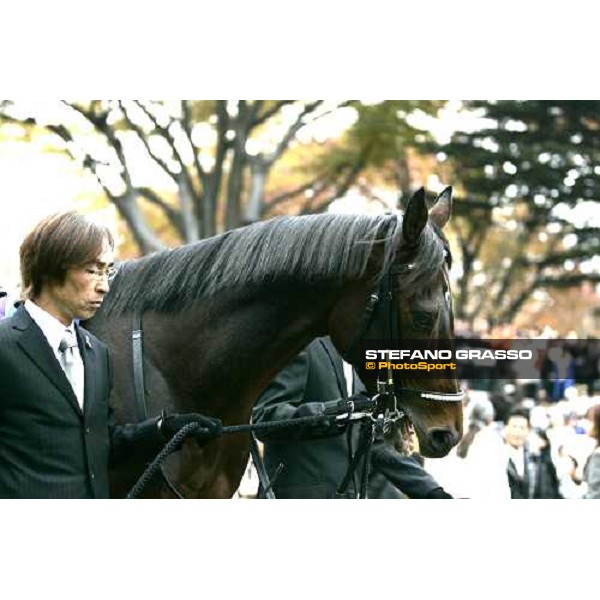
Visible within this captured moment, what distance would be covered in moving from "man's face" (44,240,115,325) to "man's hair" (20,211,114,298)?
0.07 ft

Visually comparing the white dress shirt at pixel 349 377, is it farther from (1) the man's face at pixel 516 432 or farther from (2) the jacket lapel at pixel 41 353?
(1) the man's face at pixel 516 432

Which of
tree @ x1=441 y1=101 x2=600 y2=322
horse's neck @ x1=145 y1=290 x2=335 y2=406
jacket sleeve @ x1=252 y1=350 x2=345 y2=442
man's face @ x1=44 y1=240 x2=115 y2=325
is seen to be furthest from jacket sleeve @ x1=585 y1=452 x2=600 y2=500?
man's face @ x1=44 y1=240 x2=115 y2=325

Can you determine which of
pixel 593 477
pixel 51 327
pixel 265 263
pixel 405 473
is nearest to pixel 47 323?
pixel 51 327

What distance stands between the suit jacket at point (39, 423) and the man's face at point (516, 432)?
4.60 m

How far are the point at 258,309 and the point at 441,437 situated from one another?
0.92 m

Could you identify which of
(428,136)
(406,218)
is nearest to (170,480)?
(406,218)

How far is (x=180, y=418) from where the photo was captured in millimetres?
4090

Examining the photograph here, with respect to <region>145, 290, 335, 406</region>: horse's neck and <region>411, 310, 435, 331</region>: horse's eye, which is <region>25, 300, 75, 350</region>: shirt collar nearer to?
<region>145, 290, 335, 406</region>: horse's neck

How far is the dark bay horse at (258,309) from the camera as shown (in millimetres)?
4449

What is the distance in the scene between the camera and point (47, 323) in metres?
3.62

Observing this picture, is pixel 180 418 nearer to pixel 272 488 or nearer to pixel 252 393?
pixel 252 393

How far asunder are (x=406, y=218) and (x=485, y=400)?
2.75 m

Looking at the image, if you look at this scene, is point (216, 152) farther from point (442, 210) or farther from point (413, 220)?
point (413, 220)

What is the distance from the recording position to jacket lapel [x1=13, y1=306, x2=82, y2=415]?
140 inches
